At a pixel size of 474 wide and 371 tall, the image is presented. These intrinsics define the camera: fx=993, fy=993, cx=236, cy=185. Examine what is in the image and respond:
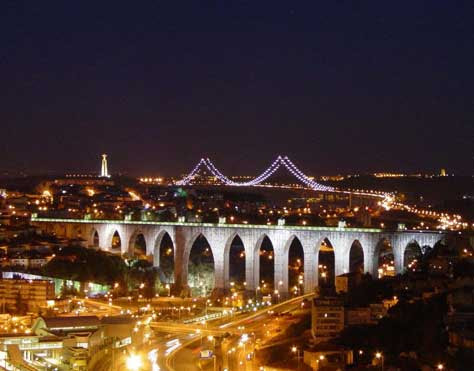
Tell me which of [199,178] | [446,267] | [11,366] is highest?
[199,178]

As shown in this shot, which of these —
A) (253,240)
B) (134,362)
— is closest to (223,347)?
(134,362)

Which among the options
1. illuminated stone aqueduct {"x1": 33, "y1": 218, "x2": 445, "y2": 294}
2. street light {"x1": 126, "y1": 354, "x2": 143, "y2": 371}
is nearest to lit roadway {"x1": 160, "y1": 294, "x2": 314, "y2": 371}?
street light {"x1": 126, "y1": 354, "x2": 143, "y2": 371}

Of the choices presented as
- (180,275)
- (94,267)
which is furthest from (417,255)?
(94,267)

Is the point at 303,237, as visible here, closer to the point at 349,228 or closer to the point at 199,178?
the point at 349,228

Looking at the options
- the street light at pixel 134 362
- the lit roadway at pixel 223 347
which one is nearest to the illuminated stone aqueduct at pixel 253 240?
the lit roadway at pixel 223 347

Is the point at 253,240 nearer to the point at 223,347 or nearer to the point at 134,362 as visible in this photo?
the point at 223,347

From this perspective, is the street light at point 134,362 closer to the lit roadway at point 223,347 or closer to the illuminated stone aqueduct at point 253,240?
the lit roadway at point 223,347
